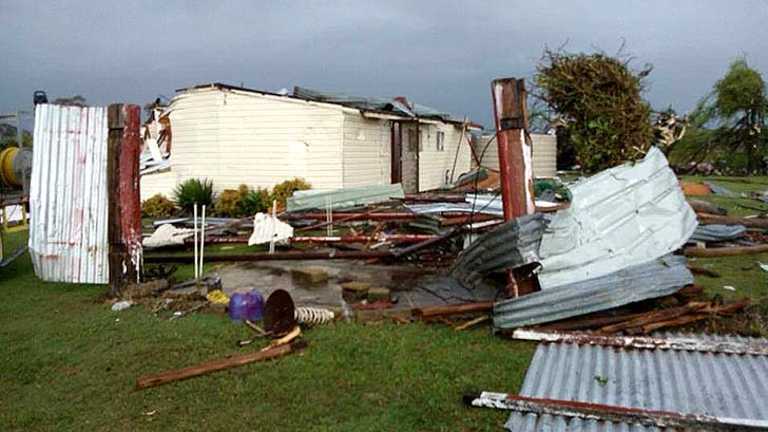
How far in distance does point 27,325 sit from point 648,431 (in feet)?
18.1

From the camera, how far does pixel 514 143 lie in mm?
5508

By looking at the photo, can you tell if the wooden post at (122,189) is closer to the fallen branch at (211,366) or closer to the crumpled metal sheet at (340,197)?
the fallen branch at (211,366)

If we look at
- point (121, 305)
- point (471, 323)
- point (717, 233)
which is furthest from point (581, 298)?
point (717, 233)

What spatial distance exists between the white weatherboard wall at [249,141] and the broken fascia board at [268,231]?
6426 mm

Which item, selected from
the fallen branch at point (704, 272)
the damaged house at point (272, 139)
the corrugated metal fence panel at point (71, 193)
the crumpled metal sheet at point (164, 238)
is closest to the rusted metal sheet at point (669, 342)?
the fallen branch at point (704, 272)

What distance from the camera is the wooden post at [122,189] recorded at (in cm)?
636

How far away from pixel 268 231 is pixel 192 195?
7.18 m

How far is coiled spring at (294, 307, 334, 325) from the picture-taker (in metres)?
5.31

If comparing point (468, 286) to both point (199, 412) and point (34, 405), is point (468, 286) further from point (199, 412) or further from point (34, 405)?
point (34, 405)

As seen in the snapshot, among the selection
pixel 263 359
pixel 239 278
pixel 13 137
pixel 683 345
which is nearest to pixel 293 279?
pixel 239 278

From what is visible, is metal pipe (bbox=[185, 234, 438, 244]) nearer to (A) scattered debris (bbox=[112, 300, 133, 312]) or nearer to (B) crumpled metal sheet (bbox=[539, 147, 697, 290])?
(A) scattered debris (bbox=[112, 300, 133, 312])

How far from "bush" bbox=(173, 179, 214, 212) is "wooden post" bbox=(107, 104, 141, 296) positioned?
8.55m

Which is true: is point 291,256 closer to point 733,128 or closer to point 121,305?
point 121,305

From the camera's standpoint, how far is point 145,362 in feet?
15.0
